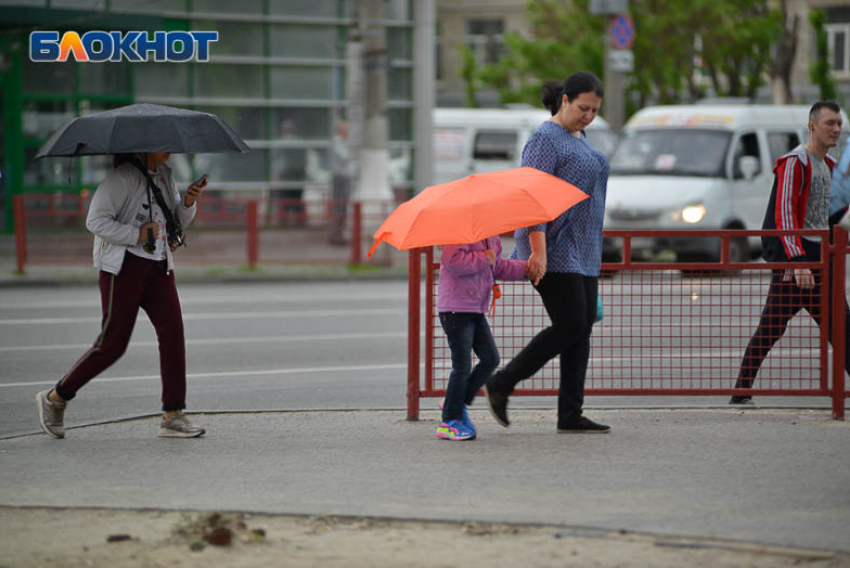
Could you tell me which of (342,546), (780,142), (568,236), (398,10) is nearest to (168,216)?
(568,236)

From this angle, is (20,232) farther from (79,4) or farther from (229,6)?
(229,6)

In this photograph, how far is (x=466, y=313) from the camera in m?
6.75

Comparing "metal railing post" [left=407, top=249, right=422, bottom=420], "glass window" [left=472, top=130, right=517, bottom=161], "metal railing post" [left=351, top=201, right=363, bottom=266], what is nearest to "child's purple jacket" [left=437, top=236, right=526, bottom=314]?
"metal railing post" [left=407, top=249, right=422, bottom=420]

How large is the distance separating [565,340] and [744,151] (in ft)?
40.8

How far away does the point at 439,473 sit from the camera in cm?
616

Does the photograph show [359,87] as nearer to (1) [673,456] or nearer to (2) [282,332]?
(2) [282,332]

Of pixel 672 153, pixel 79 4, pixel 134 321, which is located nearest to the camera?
pixel 134 321

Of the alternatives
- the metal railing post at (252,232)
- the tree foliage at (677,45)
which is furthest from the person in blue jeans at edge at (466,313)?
the tree foliage at (677,45)

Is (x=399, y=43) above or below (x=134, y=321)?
above

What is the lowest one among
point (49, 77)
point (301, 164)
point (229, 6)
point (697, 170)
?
point (301, 164)

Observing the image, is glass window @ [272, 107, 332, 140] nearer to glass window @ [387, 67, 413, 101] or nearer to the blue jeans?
glass window @ [387, 67, 413, 101]

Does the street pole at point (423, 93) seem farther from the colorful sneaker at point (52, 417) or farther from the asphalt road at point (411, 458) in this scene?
the colorful sneaker at point (52, 417)

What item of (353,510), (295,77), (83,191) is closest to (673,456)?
(353,510)

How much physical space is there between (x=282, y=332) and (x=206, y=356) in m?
1.52
